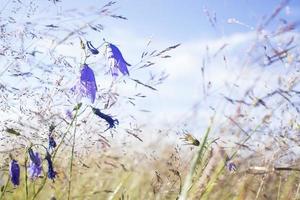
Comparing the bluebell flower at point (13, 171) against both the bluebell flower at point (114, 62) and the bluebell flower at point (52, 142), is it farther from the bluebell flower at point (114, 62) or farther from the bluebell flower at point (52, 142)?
the bluebell flower at point (114, 62)

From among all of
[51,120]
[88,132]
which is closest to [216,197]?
[88,132]

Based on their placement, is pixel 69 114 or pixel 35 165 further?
pixel 69 114

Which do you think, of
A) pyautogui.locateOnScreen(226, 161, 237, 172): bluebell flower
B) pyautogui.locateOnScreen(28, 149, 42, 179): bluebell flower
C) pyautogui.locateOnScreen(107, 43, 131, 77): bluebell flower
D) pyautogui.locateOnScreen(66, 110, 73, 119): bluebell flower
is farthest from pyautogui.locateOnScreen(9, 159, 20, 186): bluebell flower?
pyautogui.locateOnScreen(226, 161, 237, 172): bluebell flower

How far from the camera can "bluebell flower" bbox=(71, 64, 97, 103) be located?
2.15 meters

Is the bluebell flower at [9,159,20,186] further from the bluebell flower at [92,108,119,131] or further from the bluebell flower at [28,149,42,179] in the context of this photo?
the bluebell flower at [92,108,119,131]

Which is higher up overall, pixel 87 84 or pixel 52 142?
pixel 87 84

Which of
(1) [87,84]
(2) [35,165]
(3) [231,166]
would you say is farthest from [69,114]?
(3) [231,166]

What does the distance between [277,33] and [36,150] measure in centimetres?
120

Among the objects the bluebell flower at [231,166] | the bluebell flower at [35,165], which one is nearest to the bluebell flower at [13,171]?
the bluebell flower at [35,165]

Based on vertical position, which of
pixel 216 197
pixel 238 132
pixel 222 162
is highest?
pixel 238 132

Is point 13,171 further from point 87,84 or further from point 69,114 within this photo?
point 87,84

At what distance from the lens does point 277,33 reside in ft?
5.54

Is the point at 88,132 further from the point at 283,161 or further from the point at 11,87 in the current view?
the point at 283,161

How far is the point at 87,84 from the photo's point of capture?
2164 millimetres
